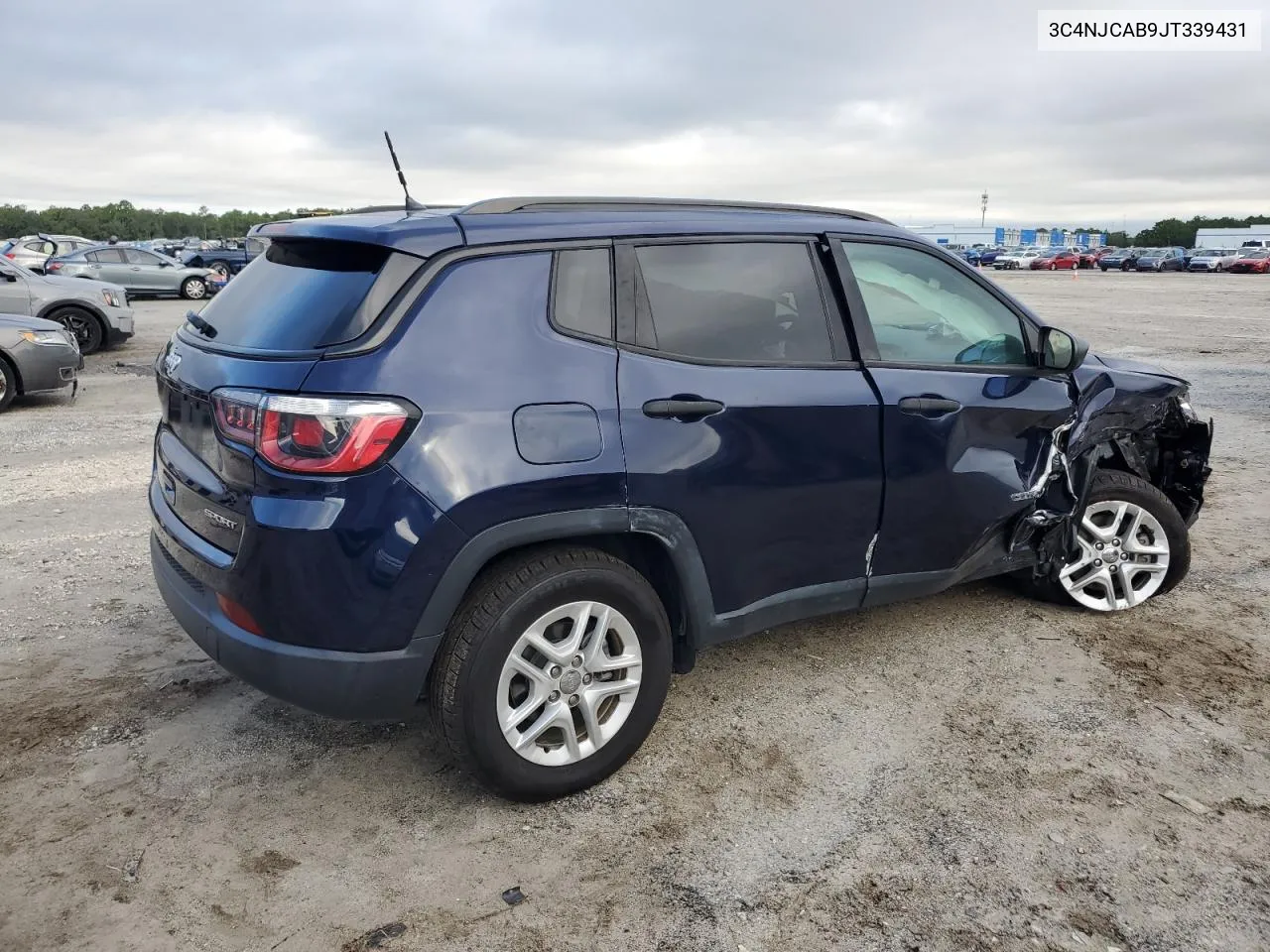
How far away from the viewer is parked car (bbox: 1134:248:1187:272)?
56.8 m

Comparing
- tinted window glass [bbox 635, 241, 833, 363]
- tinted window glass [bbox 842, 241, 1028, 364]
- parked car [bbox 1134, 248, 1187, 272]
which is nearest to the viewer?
tinted window glass [bbox 635, 241, 833, 363]

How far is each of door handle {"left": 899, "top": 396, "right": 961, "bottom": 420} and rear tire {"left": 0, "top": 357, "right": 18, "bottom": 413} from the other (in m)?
8.99

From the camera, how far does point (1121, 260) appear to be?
59.0 metres

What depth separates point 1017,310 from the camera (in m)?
4.10

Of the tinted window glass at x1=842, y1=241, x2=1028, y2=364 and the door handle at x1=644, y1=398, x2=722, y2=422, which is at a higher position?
the tinted window glass at x1=842, y1=241, x2=1028, y2=364

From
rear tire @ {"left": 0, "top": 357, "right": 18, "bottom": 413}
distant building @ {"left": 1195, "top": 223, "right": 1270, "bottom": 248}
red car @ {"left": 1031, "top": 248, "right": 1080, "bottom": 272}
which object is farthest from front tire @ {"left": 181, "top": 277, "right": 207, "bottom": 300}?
distant building @ {"left": 1195, "top": 223, "right": 1270, "bottom": 248}

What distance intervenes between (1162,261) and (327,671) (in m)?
63.8

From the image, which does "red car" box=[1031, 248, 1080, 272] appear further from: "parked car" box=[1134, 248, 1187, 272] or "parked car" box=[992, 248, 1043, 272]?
"parked car" box=[1134, 248, 1187, 272]

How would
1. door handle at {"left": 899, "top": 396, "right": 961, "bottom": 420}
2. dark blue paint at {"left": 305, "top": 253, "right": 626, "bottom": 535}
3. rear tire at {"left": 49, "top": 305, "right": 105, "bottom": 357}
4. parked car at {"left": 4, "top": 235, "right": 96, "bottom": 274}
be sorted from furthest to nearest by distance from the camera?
parked car at {"left": 4, "top": 235, "right": 96, "bottom": 274} < rear tire at {"left": 49, "top": 305, "right": 105, "bottom": 357} < door handle at {"left": 899, "top": 396, "right": 961, "bottom": 420} < dark blue paint at {"left": 305, "top": 253, "right": 626, "bottom": 535}

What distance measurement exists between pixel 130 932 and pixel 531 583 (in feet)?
4.45

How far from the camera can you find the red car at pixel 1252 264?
175 feet

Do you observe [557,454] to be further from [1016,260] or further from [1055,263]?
[1016,260]

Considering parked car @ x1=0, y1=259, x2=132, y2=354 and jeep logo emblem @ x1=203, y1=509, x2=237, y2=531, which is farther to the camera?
parked car @ x1=0, y1=259, x2=132, y2=354

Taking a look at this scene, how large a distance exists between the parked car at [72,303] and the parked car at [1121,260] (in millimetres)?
58610
